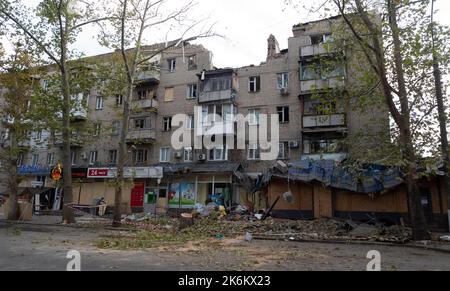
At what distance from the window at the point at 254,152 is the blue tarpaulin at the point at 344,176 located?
7250mm

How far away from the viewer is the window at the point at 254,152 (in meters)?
28.0

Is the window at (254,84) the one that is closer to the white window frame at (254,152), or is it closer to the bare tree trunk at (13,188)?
the white window frame at (254,152)

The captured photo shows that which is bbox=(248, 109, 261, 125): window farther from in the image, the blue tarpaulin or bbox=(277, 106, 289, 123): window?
the blue tarpaulin

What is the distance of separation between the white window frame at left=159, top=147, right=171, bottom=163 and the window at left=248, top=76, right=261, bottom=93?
905 centimetres

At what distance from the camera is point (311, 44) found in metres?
28.3

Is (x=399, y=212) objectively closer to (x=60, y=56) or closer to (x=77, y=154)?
(x=60, y=56)

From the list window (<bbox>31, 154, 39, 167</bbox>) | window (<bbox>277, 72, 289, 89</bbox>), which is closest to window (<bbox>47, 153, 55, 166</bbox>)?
window (<bbox>31, 154, 39, 167</bbox>)

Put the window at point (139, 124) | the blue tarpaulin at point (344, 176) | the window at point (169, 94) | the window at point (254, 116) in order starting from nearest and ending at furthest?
the blue tarpaulin at point (344, 176) < the window at point (254, 116) < the window at point (169, 94) < the window at point (139, 124)

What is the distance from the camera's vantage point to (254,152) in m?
28.2

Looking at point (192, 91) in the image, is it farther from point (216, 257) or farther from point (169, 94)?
point (216, 257)

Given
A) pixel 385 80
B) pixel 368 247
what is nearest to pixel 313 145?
pixel 385 80

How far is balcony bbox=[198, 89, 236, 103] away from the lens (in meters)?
29.0

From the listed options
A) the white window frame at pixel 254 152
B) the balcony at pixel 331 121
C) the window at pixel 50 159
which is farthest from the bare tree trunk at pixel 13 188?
the balcony at pixel 331 121
